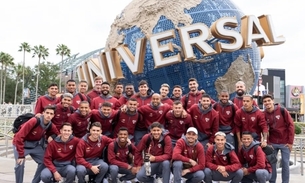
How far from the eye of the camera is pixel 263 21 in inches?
452

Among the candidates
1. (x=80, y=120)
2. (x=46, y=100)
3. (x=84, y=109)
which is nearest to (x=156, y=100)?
(x=84, y=109)

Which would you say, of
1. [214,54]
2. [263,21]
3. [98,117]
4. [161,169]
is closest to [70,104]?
[98,117]

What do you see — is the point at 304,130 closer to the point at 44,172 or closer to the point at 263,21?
the point at 263,21

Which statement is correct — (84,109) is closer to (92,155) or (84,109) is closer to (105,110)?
(105,110)

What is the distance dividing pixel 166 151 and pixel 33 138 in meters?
2.18

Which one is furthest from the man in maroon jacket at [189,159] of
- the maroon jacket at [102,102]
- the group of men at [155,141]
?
the maroon jacket at [102,102]

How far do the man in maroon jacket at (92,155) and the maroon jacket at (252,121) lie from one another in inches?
89.4

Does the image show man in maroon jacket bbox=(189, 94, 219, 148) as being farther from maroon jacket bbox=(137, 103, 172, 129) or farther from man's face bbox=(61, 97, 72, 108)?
man's face bbox=(61, 97, 72, 108)

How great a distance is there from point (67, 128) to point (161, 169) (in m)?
1.62

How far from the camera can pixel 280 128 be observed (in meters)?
6.43

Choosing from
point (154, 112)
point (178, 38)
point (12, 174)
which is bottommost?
point (12, 174)

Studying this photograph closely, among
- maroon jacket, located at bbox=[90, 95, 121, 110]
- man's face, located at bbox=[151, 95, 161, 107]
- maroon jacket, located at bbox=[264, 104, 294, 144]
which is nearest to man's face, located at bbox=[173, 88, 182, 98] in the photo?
man's face, located at bbox=[151, 95, 161, 107]

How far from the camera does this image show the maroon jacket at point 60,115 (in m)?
6.43

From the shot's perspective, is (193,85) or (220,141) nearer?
(220,141)
